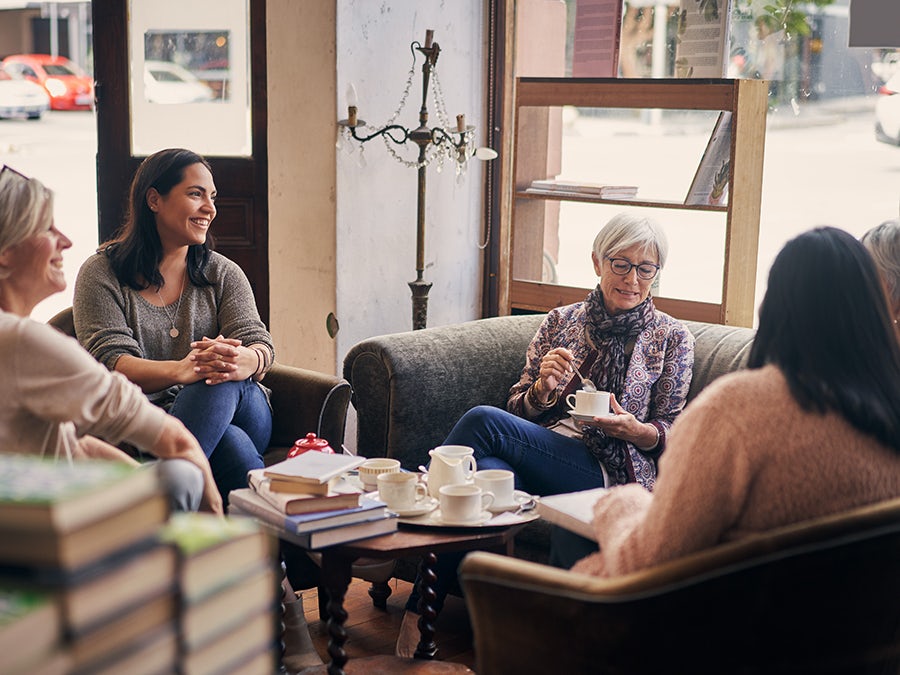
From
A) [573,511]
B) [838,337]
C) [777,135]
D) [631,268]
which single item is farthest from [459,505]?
[777,135]

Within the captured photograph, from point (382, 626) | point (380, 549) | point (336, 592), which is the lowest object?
point (382, 626)

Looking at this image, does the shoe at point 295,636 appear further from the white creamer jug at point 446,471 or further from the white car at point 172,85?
the white car at point 172,85

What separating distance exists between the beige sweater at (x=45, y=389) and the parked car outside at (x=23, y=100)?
5674 mm

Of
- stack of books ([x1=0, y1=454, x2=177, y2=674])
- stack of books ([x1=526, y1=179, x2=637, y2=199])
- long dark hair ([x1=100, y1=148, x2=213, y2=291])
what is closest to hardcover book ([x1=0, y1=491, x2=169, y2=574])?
stack of books ([x1=0, y1=454, x2=177, y2=674])

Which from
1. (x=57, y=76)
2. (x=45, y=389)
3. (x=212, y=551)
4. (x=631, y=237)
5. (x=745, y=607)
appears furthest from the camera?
(x=57, y=76)

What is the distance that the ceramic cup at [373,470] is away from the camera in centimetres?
239

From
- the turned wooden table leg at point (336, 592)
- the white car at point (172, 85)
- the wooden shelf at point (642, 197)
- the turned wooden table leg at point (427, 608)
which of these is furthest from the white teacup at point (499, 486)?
the white car at point (172, 85)

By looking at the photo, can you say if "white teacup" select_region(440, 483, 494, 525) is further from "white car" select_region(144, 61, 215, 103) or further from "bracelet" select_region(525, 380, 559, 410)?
"white car" select_region(144, 61, 215, 103)

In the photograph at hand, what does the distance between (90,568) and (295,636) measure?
201cm

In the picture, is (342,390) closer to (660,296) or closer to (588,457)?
(588,457)

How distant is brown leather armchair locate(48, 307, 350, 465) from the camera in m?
3.05

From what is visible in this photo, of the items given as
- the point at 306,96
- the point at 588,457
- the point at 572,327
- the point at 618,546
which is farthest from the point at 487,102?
the point at 618,546

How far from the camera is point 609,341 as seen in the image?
2955 mm

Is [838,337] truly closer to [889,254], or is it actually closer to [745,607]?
[745,607]
